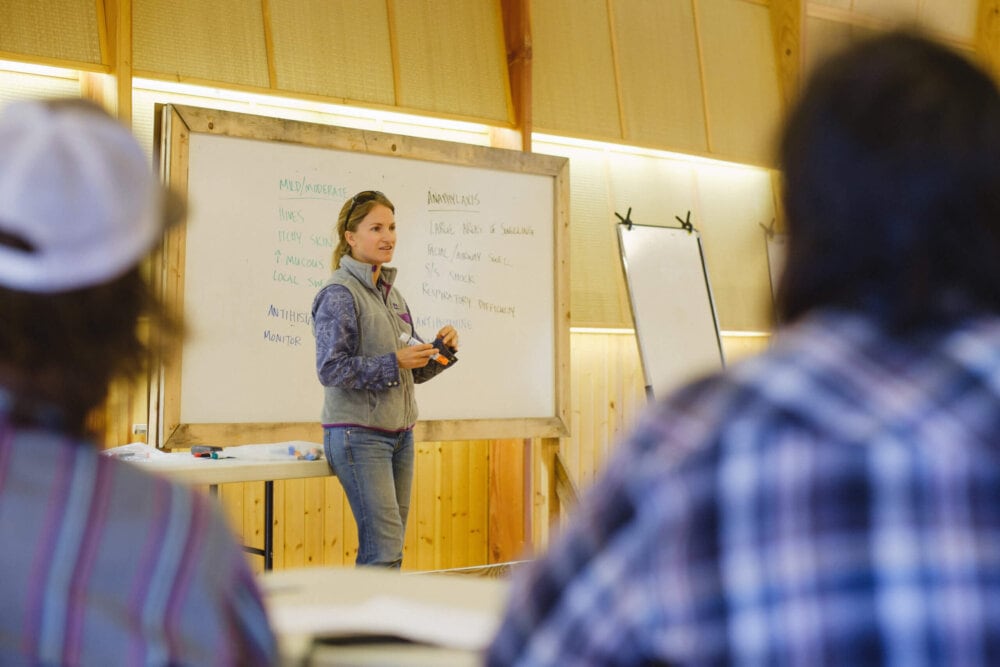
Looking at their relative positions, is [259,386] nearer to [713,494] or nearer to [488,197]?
[488,197]

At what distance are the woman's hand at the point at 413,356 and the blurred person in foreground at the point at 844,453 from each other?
2.58m

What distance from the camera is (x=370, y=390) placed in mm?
3320

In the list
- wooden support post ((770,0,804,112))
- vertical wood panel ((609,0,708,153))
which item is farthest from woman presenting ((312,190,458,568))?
wooden support post ((770,0,804,112))

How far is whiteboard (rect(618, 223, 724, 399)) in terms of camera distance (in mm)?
5027

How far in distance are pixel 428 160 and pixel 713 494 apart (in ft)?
13.5

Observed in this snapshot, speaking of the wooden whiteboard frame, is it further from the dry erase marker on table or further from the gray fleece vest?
the dry erase marker on table

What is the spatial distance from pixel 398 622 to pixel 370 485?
7.48 feet

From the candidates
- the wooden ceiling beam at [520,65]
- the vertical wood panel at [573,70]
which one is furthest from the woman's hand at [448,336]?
the vertical wood panel at [573,70]

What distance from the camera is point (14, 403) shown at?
863 mm

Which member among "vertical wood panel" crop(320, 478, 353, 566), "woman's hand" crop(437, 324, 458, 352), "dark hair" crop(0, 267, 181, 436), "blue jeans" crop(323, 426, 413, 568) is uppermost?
"woman's hand" crop(437, 324, 458, 352)

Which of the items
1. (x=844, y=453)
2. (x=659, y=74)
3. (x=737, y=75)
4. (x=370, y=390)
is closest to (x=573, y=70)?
(x=659, y=74)

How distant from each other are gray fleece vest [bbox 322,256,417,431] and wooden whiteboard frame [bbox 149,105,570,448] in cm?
61

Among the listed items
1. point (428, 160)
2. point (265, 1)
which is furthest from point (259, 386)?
point (265, 1)

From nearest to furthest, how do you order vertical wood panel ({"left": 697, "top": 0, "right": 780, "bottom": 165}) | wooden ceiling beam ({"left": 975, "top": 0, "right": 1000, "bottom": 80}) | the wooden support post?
vertical wood panel ({"left": 697, "top": 0, "right": 780, "bottom": 165}), the wooden support post, wooden ceiling beam ({"left": 975, "top": 0, "right": 1000, "bottom": 80})
